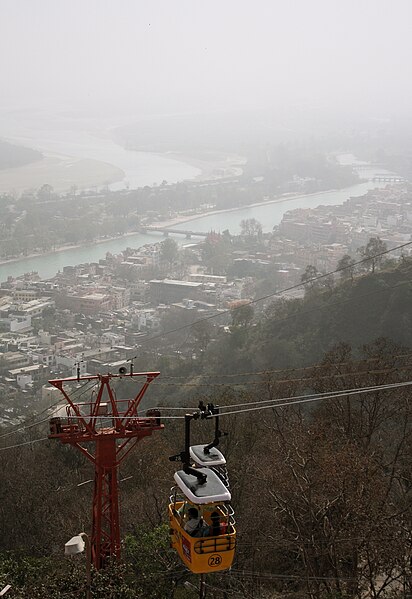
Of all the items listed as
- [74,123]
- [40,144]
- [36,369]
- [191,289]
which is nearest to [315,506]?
[36,369]

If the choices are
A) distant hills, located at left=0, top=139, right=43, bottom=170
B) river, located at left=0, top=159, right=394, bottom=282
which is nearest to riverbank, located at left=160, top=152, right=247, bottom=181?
river, located at left=0, top=159, right=394, bottom=282

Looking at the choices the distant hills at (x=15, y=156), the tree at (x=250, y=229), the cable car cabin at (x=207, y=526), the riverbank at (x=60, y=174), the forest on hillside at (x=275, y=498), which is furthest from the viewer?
the distant hills at (x=15, y=156)

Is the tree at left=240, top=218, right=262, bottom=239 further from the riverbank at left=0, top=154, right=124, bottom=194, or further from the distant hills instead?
the distant hills

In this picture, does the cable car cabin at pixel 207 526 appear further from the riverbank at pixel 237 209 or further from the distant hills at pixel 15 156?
the distant hills at pixel 15 156

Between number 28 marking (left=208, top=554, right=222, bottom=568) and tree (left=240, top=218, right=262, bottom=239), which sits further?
tree (left=240, top=218, right=262, bottom=239)

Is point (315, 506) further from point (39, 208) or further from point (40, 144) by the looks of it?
point (40, 144)

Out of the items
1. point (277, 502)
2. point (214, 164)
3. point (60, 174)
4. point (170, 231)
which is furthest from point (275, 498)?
point (214, 164)

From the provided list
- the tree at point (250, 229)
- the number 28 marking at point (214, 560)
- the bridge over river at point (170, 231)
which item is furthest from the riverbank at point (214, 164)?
the number 28 marking at point (214, 560)
